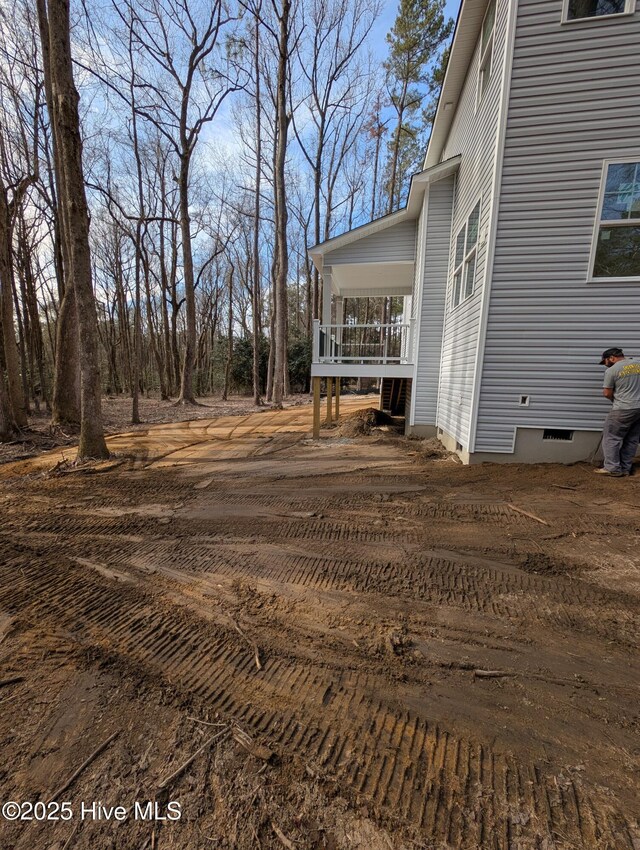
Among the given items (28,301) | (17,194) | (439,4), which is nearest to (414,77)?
(439,4)

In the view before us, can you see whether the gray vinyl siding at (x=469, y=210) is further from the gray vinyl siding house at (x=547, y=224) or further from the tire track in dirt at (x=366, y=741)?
the tire track in dirt at (x=366, y=741)

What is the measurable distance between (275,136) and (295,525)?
19280 millimetres

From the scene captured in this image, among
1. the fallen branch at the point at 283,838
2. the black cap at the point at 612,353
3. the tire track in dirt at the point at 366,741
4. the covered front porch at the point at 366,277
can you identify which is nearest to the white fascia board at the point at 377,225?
the covered front porch at the point at 366,277

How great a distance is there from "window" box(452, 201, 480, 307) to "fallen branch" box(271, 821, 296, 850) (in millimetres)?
6358

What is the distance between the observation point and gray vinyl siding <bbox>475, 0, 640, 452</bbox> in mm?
4523

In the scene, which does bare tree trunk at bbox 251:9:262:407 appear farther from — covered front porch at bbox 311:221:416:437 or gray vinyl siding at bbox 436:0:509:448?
gray vinyl siding at bbox 436:0:509:448

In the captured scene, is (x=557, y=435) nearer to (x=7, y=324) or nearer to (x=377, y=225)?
(x=377, y=225)

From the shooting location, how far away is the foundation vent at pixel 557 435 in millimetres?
5113

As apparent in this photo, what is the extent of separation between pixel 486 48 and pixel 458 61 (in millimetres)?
1419

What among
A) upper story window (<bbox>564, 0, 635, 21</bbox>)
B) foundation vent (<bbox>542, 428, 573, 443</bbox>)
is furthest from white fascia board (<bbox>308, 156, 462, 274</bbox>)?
foundation vent (<bbox>542, 428, 573, 443</bbox>)

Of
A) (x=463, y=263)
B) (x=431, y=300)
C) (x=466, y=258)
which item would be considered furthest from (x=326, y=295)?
(x=466, y=258)

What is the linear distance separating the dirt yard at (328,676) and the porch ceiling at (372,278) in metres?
6.89

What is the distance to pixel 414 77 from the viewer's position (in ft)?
57.8

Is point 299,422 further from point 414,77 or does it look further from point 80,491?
point 414,77
